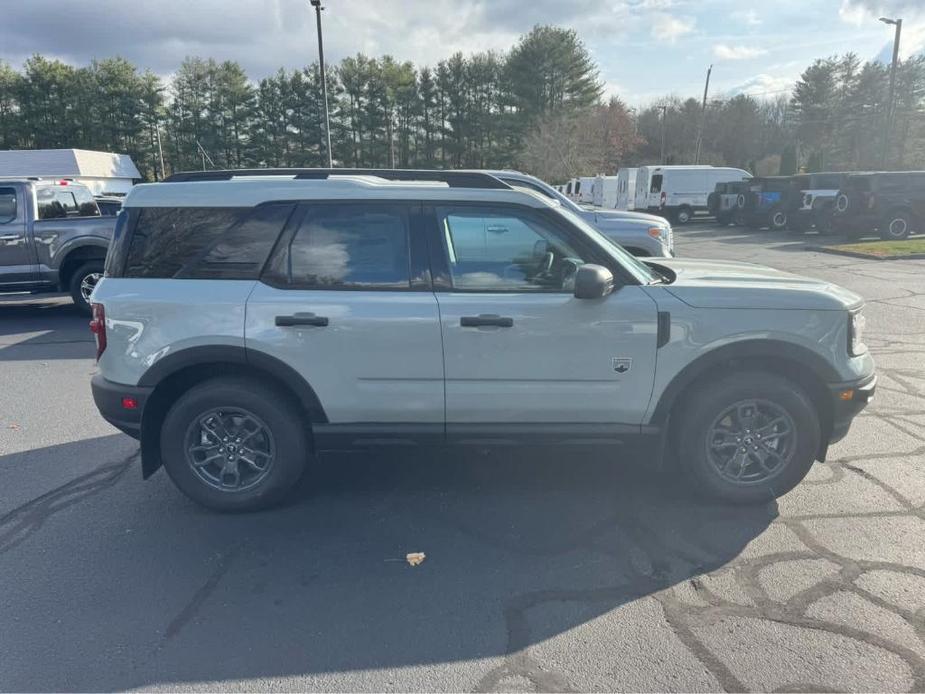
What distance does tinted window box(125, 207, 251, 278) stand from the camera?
3693 mm

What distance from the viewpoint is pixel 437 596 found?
9.87ft

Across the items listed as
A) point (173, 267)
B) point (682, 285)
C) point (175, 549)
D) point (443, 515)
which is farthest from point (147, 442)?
point (682, 285)

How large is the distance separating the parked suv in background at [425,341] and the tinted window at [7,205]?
307 inches

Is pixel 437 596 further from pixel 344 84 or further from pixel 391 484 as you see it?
pixel 344 84

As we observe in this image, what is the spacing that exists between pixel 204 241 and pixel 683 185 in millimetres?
30270

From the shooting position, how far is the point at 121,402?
3.71 metres

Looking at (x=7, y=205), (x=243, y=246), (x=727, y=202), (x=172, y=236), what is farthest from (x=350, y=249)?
(x=727, y=202)

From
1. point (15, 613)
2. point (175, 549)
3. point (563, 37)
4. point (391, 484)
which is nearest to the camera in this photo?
point (15, 613)

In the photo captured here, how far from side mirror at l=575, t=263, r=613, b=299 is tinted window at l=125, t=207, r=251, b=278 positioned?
198 centimetres

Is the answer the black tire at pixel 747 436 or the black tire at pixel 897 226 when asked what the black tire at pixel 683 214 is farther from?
the black tire at pixel 747 436

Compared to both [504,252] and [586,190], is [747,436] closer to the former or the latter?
[504,252]

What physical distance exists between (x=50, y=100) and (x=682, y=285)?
6393cm

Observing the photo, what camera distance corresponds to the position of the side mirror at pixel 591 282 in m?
3.43

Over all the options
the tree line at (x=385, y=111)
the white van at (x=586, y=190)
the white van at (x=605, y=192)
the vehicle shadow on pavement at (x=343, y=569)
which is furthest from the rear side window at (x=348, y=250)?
the tree line at (x=385, y=111)
